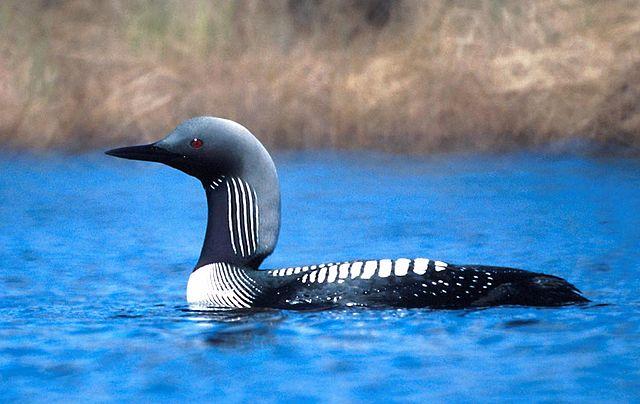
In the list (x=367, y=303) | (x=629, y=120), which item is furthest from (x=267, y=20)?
(x=367, y=303)

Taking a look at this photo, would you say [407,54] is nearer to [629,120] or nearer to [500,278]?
[629,120]

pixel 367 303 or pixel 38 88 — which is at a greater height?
pixel 38 88

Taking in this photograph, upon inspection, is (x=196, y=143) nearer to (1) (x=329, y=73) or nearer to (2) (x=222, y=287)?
(2) (x=222, y=287)

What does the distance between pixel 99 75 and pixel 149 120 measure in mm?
700

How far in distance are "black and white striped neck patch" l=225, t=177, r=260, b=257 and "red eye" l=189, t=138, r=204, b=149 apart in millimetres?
192

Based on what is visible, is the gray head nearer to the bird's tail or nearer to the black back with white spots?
the black back with white spots

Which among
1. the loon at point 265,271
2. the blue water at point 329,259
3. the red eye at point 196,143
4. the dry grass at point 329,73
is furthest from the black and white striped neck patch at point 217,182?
the dry grass at point 329,73

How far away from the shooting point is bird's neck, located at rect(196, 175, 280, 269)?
5.63 m

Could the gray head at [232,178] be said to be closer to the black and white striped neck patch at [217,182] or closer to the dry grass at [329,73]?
the black and white striped neck patch at [217,182]

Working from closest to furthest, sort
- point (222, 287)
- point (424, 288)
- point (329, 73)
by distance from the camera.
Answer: point (424, 288) → point (222, 287) → point (329, 73)

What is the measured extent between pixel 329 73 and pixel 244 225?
6.88 m

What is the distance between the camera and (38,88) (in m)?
12.5

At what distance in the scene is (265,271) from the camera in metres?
5.59

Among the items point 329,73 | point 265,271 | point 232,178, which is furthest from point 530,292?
point 329,73
